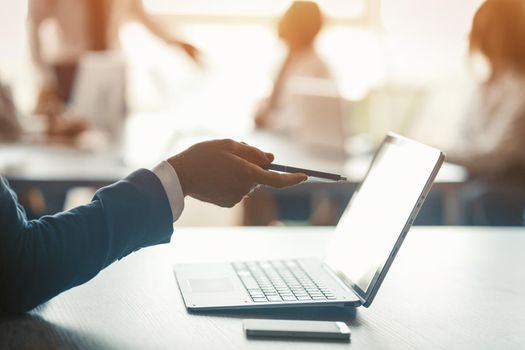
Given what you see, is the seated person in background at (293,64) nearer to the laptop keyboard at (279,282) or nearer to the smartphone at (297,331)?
the laptop keyboard at (279,282)

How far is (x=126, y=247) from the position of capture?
100 centimetres

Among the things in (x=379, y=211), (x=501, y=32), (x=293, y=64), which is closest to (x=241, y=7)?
(x=293, y=64)

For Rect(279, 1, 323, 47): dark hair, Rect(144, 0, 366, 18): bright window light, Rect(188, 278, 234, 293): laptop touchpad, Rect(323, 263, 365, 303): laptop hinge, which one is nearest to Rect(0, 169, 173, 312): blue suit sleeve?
Rect(188, 278, 234, 293): laptop touchpad

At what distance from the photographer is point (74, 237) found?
963 mm

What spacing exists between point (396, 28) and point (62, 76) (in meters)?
2.82

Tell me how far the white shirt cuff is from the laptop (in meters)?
0.13

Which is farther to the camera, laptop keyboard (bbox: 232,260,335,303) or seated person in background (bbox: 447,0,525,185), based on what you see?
seated person in background (bbox: 447,0,525,185)

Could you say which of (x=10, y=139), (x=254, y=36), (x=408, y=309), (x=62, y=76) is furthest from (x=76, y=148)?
(x=254, y=36)

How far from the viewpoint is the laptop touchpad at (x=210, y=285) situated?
1.08 m

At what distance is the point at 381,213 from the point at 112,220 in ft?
1.26

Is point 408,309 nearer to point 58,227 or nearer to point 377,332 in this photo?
point 377,332

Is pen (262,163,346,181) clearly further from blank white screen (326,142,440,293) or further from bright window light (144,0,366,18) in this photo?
bright window light (144,0,366,18)

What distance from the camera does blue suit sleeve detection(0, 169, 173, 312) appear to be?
3.07 feet

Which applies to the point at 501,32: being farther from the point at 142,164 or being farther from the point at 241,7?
the point at 241,7
